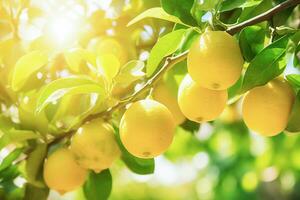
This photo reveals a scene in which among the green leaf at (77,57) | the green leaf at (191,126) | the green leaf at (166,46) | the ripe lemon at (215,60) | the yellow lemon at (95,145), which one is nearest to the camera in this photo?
the ripe lemon at (215,60)

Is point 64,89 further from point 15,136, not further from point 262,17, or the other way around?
point 262,17

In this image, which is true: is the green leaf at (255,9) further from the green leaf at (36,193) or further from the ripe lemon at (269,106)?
the green leaf at (36,193)

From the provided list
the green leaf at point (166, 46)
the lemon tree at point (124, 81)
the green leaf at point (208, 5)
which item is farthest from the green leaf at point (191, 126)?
the green leaf at point (208, 5)

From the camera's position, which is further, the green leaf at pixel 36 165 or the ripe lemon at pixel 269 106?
the green leaf at pixel 36 165

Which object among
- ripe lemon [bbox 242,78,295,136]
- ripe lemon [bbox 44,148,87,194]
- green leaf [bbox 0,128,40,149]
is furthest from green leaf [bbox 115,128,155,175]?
ripe lemon [bbox 242,78,295,136]

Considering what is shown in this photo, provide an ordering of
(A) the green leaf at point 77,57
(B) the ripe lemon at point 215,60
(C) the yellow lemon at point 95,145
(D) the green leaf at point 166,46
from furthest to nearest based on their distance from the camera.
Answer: (A) the green leaf at point 77,57
(C) the yellow lemon at point 95,145
(D) the green leaf at point 166,46
(B) the ripe lemon at point 215,60

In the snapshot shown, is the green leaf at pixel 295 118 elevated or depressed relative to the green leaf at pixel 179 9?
depressed

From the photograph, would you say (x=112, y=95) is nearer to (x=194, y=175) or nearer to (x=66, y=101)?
(x=66, y=101)
